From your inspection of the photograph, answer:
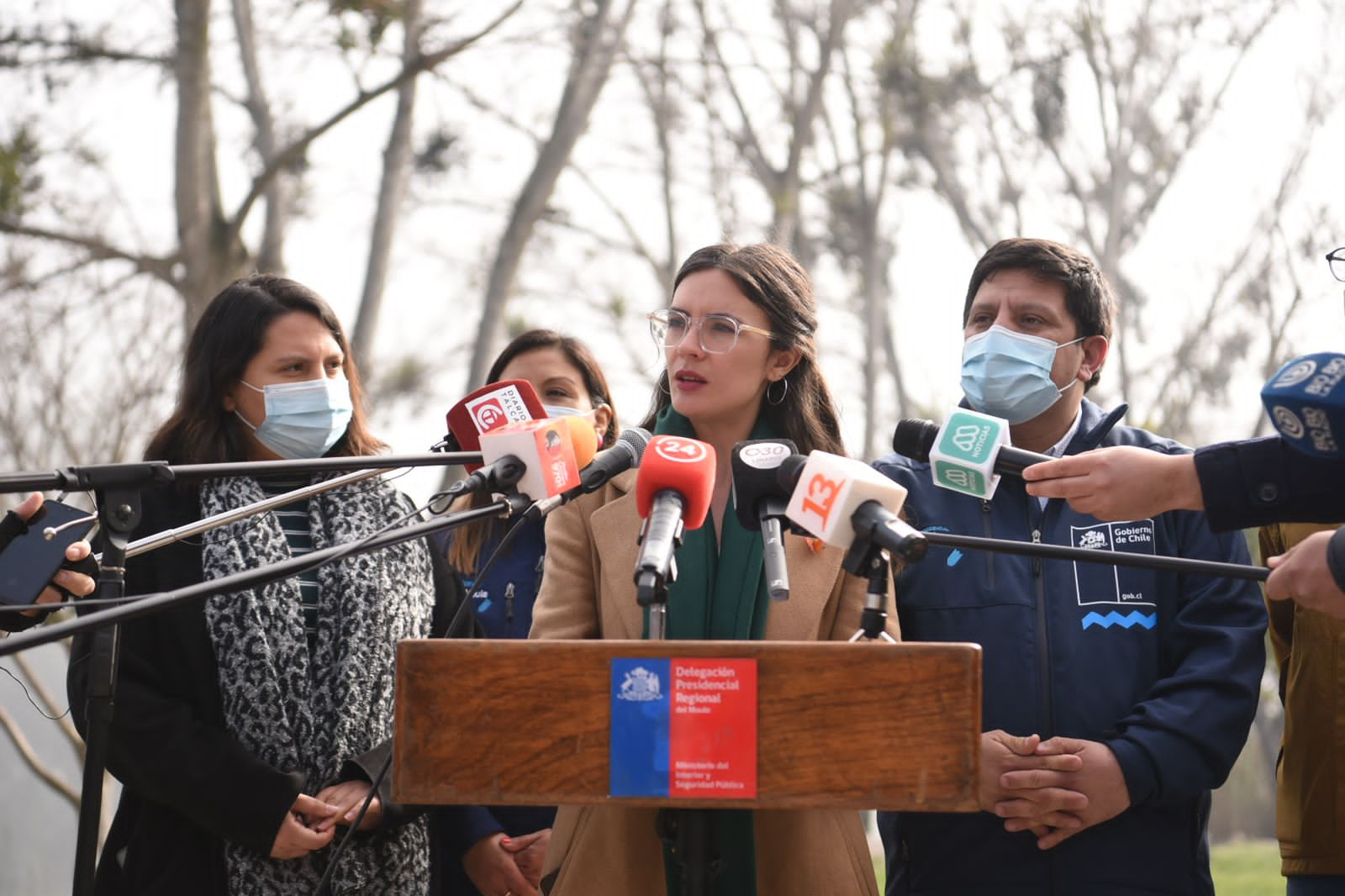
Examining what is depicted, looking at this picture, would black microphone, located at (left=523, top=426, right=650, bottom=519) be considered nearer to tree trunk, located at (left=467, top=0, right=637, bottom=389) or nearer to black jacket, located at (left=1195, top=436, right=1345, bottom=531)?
black jacket, located at (left=1195, top=436, right=1345, bottom=531)

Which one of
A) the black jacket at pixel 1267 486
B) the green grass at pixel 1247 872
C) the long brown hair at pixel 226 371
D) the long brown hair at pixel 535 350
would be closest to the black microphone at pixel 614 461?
the black jacket at pixel 1267 486

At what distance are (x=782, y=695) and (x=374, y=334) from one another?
9.80m

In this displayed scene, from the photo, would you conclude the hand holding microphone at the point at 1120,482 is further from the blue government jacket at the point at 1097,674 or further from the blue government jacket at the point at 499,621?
the blue government jacket at the point at 499,621

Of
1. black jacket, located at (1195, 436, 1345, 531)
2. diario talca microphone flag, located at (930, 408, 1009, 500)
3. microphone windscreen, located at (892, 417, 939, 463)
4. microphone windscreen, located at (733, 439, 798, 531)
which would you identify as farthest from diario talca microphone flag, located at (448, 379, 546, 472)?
black jacket, located at (1195, 436, 1345, 531)

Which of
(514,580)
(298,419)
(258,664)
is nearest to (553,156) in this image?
(514,580)

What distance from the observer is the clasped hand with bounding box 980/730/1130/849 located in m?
3.35

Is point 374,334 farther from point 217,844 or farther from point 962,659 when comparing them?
point 962,659

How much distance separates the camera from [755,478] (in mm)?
2781

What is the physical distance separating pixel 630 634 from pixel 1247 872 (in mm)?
10878

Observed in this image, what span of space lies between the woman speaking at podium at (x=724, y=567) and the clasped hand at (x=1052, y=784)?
0.35 meters

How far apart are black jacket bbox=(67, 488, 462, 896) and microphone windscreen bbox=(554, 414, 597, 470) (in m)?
1.11

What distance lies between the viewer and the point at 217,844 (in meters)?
3.73

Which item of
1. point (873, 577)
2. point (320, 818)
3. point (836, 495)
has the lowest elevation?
point (320, 818)

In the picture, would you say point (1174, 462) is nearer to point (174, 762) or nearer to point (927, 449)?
point (927, 449)
